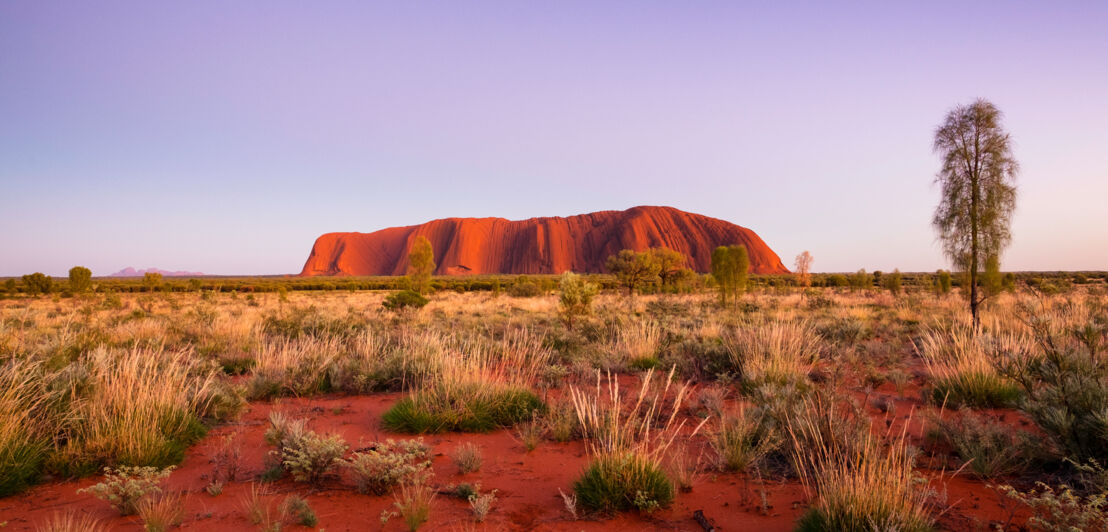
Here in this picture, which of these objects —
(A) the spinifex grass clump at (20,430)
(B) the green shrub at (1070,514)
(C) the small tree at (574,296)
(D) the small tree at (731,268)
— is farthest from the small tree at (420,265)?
(B) the green shrub at (1070,514)

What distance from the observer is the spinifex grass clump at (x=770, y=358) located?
5980mm

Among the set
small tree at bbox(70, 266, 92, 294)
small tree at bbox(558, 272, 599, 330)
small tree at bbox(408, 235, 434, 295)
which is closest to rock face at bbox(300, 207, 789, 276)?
small tree at bbox(408, 235, 434, 295)

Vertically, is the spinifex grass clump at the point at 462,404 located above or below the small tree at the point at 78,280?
below

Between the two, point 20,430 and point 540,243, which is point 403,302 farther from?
point 540,243

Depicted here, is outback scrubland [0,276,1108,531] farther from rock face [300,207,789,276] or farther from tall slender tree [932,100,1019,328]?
rock face [300,207,789,276]

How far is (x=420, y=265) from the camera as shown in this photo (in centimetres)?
3400

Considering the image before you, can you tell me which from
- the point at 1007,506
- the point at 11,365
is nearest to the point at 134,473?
the point at 11,365

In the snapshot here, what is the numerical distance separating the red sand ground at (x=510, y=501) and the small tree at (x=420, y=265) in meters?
29.9

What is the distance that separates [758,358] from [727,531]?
12.8 feet

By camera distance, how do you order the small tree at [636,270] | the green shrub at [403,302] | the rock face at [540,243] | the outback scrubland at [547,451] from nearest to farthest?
the outback scrubland at [547,451] < the green shrub at [403,302] < the small tree at [636,270] < the rock face at [540,243]

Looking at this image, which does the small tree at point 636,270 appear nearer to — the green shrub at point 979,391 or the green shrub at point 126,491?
the green shrub at point 979,391

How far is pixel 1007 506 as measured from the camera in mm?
3129

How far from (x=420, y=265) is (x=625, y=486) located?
32.2m

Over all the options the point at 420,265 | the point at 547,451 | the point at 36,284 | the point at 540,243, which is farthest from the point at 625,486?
the point at 540,243
